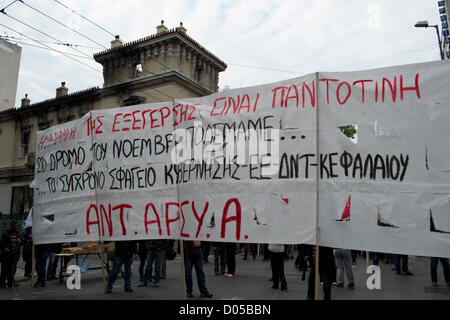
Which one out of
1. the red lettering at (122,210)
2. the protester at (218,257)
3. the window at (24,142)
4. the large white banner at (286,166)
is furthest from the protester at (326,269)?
the window at (24,142)

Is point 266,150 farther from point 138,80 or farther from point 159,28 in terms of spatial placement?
point 159,28

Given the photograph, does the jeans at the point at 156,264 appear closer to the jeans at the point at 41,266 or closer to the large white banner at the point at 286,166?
the large white banner at the point at 286,166

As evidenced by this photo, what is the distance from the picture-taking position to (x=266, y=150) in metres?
5.34

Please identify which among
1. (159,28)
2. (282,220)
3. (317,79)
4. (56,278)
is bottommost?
(56,278)

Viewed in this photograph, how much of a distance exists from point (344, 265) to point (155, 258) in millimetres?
4648

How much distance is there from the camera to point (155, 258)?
30.1ft

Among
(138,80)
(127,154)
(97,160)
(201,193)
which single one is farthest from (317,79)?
(138,80)

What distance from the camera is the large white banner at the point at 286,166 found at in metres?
4.44

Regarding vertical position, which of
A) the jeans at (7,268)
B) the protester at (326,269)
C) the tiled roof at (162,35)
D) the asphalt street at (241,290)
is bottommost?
the asphalt street at (241,290)

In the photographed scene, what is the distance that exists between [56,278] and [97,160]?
18.0ft

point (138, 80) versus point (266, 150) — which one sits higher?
point (138, 80)

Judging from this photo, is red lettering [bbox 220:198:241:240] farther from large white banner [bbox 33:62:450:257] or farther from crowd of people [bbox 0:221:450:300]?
crowd of people [bbox 0:221:450:300]

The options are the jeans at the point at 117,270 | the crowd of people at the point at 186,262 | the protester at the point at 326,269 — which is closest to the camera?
the protester at the point at 326,269

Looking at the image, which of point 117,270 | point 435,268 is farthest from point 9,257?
point 435,268
